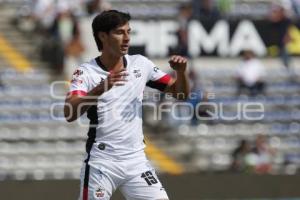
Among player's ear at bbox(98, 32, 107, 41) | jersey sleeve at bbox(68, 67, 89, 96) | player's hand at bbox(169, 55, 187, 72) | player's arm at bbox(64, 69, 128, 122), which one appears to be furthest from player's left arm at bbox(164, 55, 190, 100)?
jersey sleeve at bbox(68, 67, 89, 96)

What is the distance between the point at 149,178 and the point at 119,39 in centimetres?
101

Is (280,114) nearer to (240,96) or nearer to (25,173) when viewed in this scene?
(240,96)

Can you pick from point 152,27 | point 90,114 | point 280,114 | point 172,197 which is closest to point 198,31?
point 152,27

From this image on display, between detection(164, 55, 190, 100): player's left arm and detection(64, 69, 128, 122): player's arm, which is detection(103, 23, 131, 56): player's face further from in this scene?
detection(164, 55, 190, 100): player's left arm

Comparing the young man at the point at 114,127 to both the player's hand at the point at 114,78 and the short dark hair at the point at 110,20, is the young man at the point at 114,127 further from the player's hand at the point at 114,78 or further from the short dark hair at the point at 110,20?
the player's hand at the point at 114,78

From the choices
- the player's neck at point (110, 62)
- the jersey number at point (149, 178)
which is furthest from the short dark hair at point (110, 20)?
the jersey number at point (149, 178)

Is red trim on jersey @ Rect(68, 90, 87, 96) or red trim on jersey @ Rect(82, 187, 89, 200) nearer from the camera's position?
red trim on jersey @ Rect(68, 90, 87, 96)

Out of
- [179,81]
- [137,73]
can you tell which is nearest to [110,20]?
[137,73]

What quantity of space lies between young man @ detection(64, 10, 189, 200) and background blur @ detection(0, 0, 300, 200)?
6490mm


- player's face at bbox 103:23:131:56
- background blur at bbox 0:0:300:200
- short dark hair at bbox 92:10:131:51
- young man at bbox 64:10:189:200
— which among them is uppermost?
short dark hair at bbox 92:10:131:51

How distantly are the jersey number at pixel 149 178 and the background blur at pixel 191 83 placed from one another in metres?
6.45

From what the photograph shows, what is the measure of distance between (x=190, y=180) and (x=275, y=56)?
18.6ft

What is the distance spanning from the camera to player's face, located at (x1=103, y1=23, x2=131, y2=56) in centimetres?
620

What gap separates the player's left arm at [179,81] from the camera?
6211 mm
